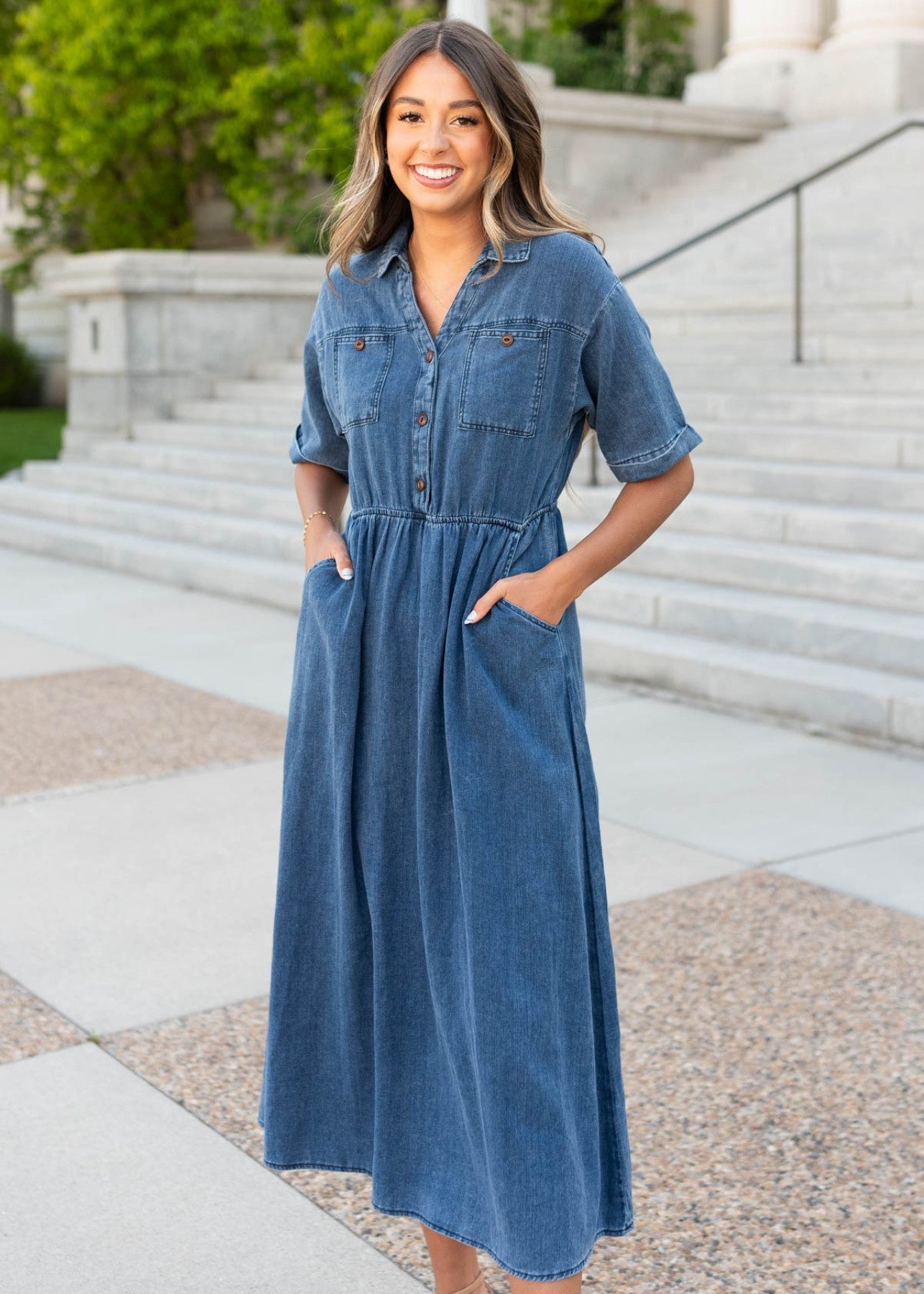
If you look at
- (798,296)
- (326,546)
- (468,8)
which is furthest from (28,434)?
(326,546)

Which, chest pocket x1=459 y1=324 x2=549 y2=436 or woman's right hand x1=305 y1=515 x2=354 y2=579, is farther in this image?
woman's right hand x1=305 y1=515 x2=354 y2=579

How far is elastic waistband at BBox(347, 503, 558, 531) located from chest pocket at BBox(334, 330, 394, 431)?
138 mm

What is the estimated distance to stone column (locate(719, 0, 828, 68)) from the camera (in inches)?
678

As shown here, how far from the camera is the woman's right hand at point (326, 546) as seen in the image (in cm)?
228

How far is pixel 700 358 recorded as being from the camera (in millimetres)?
10938

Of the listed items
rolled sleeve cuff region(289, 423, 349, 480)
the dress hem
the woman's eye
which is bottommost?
the dress hem

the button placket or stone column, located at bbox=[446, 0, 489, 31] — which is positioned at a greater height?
stone column, located at bbox=[446, 0, 489, 31]

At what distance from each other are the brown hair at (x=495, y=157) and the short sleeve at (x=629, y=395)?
16cm

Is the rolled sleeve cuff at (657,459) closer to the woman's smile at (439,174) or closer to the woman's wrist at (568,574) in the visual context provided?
the woman's wrist at (568,574)

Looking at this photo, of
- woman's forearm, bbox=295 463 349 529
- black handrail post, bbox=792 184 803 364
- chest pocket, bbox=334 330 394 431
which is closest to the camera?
chest pocket, bbox=334 330 394 431

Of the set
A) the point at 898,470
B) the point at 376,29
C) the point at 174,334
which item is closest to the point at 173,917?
the point at 898,470

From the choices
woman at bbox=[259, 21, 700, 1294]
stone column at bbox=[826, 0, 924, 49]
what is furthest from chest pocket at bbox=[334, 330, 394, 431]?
stone column at bbox=[826, 0, 924, 49]

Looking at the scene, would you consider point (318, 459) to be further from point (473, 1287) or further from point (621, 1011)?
point (621, 1011)

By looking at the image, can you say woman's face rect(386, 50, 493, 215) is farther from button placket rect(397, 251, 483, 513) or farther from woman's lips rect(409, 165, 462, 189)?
button placket rect(397, 251, 483, 513)
